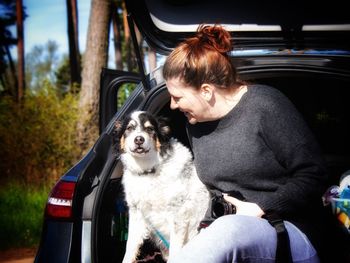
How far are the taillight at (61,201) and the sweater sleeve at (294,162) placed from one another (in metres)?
1.17

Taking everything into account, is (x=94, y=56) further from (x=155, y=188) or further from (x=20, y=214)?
(x=155, y=188)

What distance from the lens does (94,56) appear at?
940 centimetres

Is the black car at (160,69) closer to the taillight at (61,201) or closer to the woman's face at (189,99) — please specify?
the taillight at (61,201)

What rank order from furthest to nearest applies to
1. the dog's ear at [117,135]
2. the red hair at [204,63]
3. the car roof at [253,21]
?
the dog's ear at [117,135], the car roof at [253,21], the red hair at [204,63]

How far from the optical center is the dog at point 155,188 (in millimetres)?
3129

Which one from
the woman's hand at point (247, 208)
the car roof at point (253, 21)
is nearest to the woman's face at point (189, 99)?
the woman's hand at point (247, 208)

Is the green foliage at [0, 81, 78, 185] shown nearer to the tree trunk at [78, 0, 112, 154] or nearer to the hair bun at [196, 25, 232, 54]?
the tree trunk at [78, 0, 112, 154]

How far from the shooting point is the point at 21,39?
71.2 feet

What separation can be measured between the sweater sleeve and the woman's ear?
1.15ft

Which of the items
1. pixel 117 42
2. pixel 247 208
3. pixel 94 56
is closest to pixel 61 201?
pixel 247 208

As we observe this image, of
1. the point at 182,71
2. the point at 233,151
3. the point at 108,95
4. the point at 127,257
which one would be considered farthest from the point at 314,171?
the point at 108,95

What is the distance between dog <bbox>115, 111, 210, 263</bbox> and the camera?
10.3 ft

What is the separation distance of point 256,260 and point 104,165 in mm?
1318

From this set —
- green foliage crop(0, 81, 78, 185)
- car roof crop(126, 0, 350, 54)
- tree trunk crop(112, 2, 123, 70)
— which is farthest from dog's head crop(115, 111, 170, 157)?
tree trunk crop(112, 2, 123, 70)
